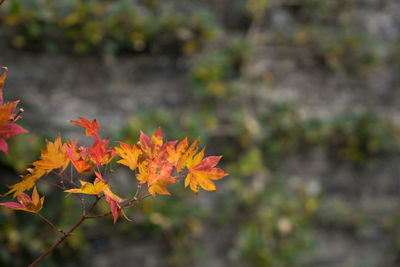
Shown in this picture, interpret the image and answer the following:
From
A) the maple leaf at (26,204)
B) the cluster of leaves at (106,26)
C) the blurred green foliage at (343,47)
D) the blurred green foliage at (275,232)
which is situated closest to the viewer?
the maple leaf at (26,204)

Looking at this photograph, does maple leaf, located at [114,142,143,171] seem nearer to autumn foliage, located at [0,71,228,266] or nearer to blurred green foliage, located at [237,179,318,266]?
autumn foliage, located at [0,71,228,266]

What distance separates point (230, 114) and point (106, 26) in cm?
94

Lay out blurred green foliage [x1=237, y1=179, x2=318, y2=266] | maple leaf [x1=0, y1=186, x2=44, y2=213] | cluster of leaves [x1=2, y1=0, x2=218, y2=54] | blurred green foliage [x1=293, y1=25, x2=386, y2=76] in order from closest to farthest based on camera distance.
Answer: maple leaf [x1=0, y1=186, x2=44, y2=213] → cluster of leaves [x1=2, y1=0, x2=218, y2=54] → blurred green foliage [x1=237, y1=179, x2=318, y2=266] → blurred green foliage [x1=293, y1=25, x2=386, y2=76]

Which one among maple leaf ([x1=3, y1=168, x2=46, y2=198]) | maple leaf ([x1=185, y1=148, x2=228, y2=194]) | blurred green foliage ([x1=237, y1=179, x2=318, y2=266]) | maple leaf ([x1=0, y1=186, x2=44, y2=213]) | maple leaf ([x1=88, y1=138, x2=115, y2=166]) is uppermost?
maple leaf ([x1=88, y1=138, x2=115, y2=166])

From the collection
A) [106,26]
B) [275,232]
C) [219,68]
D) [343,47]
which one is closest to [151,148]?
[106,26]

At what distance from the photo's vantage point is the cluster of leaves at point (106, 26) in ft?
5.96

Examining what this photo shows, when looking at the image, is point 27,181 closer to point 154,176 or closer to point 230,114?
point 154,176

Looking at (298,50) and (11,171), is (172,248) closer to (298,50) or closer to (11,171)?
(11,171)

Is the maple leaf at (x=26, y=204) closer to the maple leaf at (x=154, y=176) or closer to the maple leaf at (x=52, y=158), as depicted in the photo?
the maple leaf at (x=52, y=158)

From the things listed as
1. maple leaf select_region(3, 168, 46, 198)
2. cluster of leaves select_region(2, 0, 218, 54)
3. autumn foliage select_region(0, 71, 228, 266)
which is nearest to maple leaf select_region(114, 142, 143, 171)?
autumn foliage select_region(0, 71, 228, 266)

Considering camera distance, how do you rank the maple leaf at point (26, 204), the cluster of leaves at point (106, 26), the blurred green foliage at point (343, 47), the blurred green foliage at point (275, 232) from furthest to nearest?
the blurred green foliage at point (343, 47) → the blurred green foliage at point (275, 232) → the cluster of leaves at point (106, 26) → the maple leaf at point (26, 204)

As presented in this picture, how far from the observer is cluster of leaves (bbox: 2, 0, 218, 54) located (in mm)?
1817

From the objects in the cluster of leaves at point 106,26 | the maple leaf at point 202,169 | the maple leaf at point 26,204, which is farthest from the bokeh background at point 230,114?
the maple leaf at point 202,169

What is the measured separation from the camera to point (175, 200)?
2.05m
